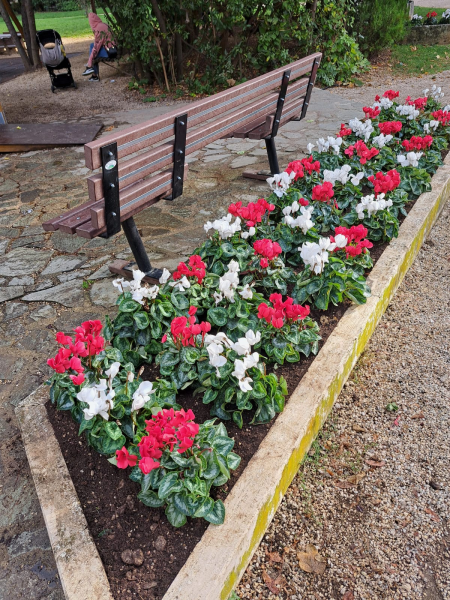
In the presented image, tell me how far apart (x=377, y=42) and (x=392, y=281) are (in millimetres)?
8945

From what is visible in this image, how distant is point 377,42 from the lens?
1043cm

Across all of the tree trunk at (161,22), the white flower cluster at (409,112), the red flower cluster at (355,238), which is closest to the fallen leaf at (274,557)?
the red flower cluster at (355,238)

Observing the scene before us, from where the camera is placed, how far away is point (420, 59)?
1075 cm

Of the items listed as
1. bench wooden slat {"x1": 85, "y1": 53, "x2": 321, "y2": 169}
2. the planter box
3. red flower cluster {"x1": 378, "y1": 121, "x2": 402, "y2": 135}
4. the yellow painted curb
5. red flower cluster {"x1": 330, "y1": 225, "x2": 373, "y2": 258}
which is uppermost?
bench wooden slat {"x1": 85, "y1": 53, "x2": 321, "y2": 169}

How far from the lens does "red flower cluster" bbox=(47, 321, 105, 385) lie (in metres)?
2.14

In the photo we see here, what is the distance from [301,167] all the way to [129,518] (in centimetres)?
279

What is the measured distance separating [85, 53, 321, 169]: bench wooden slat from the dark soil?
1282mm

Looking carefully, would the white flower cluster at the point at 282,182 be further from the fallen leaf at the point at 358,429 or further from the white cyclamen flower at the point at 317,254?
the fallen leaf at the point at 358,429

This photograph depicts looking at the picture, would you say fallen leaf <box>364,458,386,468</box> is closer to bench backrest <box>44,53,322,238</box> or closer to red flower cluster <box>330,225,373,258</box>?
red flower cluster <box>330,225,373,258</box>

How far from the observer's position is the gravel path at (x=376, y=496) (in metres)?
1.99

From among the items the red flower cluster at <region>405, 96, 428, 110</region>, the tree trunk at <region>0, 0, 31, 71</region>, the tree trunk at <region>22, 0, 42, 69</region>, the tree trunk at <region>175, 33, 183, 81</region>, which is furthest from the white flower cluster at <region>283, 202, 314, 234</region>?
the tree trunk at <region>0, 0, 31, 71</region>

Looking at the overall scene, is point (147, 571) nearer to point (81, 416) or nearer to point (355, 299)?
point (81, 416)

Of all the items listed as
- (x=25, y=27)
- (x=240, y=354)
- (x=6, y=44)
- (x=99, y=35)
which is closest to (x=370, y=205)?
(x=240, y=354)

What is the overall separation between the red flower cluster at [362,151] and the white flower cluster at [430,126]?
104 cm
